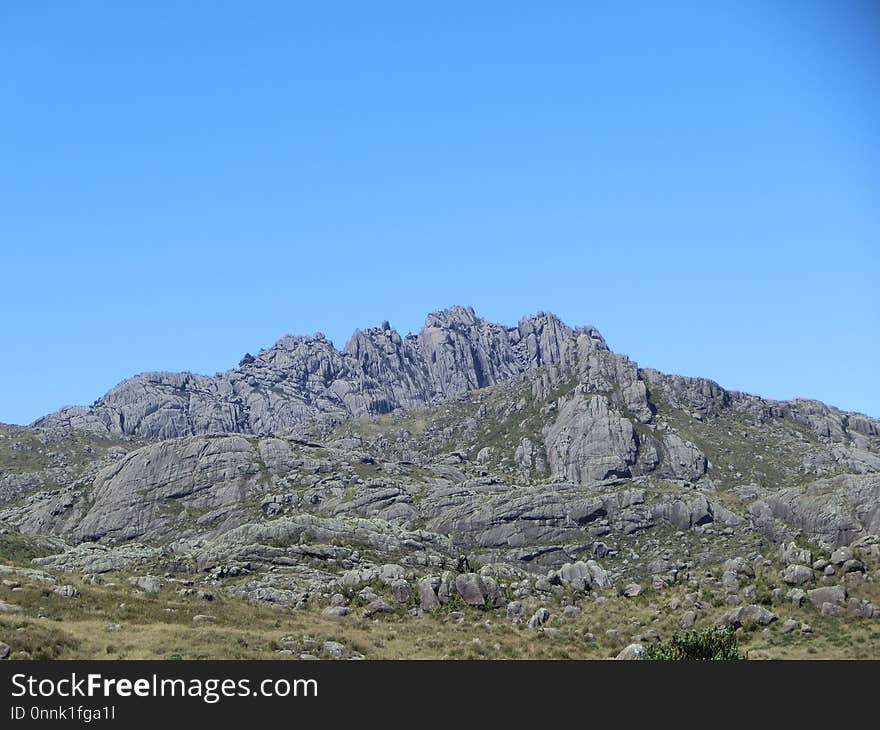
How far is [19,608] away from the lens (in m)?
64.0
